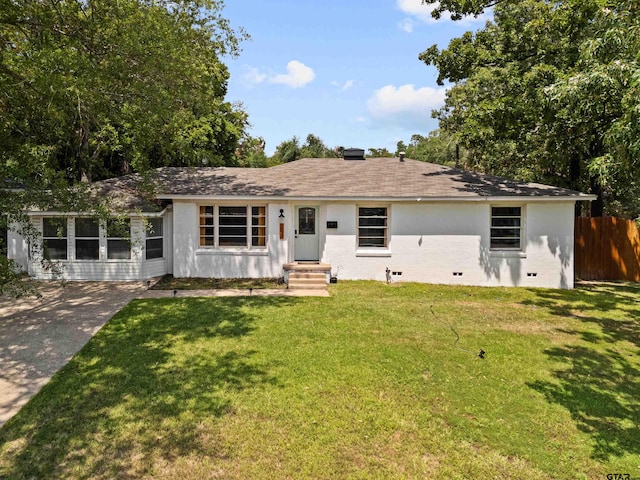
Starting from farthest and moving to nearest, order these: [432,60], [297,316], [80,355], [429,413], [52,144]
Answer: [432,60] < [52,144] < [297,316] < [80,355] < [429,413]

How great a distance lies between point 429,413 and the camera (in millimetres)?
4352

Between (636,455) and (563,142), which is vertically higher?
(563,142)

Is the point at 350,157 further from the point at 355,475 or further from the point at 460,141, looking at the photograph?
the point at 355,475

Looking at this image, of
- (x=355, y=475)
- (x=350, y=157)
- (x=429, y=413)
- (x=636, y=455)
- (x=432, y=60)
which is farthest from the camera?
(x=350, y=157)

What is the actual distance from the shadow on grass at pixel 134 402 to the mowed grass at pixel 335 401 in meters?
0.02

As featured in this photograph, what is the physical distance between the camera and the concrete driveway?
5059 millimetres

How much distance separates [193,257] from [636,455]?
38.1 ft

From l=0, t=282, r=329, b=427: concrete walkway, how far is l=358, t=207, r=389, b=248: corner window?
9.25 feet

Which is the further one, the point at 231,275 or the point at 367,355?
the point at 231,275

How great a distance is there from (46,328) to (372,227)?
9302mm

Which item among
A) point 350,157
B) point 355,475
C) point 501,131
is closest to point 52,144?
point 350,157

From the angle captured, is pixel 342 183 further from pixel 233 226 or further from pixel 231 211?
pixel 233 226

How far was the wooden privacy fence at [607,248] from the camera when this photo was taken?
13.2m

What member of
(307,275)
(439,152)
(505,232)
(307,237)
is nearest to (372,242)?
(307,237)
